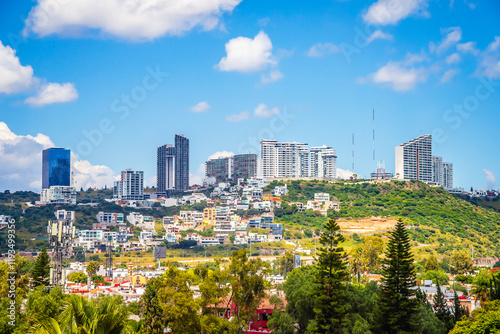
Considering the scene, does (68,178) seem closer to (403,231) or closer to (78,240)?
(78,240)

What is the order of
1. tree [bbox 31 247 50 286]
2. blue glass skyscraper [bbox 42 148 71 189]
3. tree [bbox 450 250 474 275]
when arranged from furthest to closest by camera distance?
blue glass skyscraper [bbox 42 148 71 189]
tree [bbox 450 250 474 275]
tree [bbox 31 247 50 286]

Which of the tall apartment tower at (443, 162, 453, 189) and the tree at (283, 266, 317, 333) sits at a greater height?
the tall apartment tower at (443, 162, 453, 189)

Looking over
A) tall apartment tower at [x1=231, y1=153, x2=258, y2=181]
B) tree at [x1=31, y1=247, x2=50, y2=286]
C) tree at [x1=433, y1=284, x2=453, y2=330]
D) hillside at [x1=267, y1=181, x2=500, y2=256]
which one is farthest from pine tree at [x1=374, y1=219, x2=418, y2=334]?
tall apartment tower at [x1=231, y1=153, x2=258, y2=181]

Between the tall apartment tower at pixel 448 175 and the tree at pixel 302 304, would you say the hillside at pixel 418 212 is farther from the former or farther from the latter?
the tree at pixel 302 304

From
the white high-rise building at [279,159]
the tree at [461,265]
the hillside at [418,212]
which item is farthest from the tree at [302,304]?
the white high-rise building at [279,159]

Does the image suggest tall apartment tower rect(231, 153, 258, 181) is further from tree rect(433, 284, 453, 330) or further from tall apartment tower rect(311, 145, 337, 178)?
tree rect(433, 284, 453, 330)

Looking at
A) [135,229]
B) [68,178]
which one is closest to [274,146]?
[135,229]

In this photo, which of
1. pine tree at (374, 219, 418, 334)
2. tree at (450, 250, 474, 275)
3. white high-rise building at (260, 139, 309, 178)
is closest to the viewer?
pine tree at (374, 219, 418, 334)
